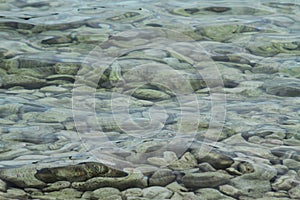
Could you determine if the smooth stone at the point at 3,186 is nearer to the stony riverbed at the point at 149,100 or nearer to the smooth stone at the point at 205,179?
the stony riverbed at the point at 149,100

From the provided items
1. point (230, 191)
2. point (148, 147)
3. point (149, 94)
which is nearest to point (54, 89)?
point (149, 94)

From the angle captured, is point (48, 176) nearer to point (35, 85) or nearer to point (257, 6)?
point (35, 85)

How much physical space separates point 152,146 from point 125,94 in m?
0.62

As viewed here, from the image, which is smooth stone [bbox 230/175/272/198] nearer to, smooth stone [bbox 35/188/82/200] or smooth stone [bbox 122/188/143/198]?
smooth stone [bbox 122/188/143/198]

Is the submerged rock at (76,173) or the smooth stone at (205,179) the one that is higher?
the smooth stone at (205,179)

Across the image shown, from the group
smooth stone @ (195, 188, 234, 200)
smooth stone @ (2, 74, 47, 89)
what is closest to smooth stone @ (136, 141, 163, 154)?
smooth stone @ (195, 188, 234, 200)

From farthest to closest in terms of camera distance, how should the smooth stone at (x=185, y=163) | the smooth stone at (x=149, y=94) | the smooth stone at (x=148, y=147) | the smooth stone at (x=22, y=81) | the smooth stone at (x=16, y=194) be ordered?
1. the smooth stone at (x=22, y=81)
2. the smooth stone at (x=149, y=94)
3. the smooth stone at (x=148, y=147)
4. the smooth stone at (x=185, y=163)
5. the smooth stone at (x=16, y=194)

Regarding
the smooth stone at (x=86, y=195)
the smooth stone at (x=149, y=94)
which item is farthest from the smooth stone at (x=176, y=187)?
the smooth stone at (x=149, y=94)

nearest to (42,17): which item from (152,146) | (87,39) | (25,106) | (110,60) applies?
(87,39)

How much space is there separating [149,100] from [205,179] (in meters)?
0.84

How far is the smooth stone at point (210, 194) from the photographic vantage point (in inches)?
72.1

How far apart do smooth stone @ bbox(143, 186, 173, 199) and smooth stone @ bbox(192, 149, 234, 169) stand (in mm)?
252

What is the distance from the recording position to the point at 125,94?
2.78 m

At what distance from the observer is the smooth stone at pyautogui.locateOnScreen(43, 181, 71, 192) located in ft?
6.16
